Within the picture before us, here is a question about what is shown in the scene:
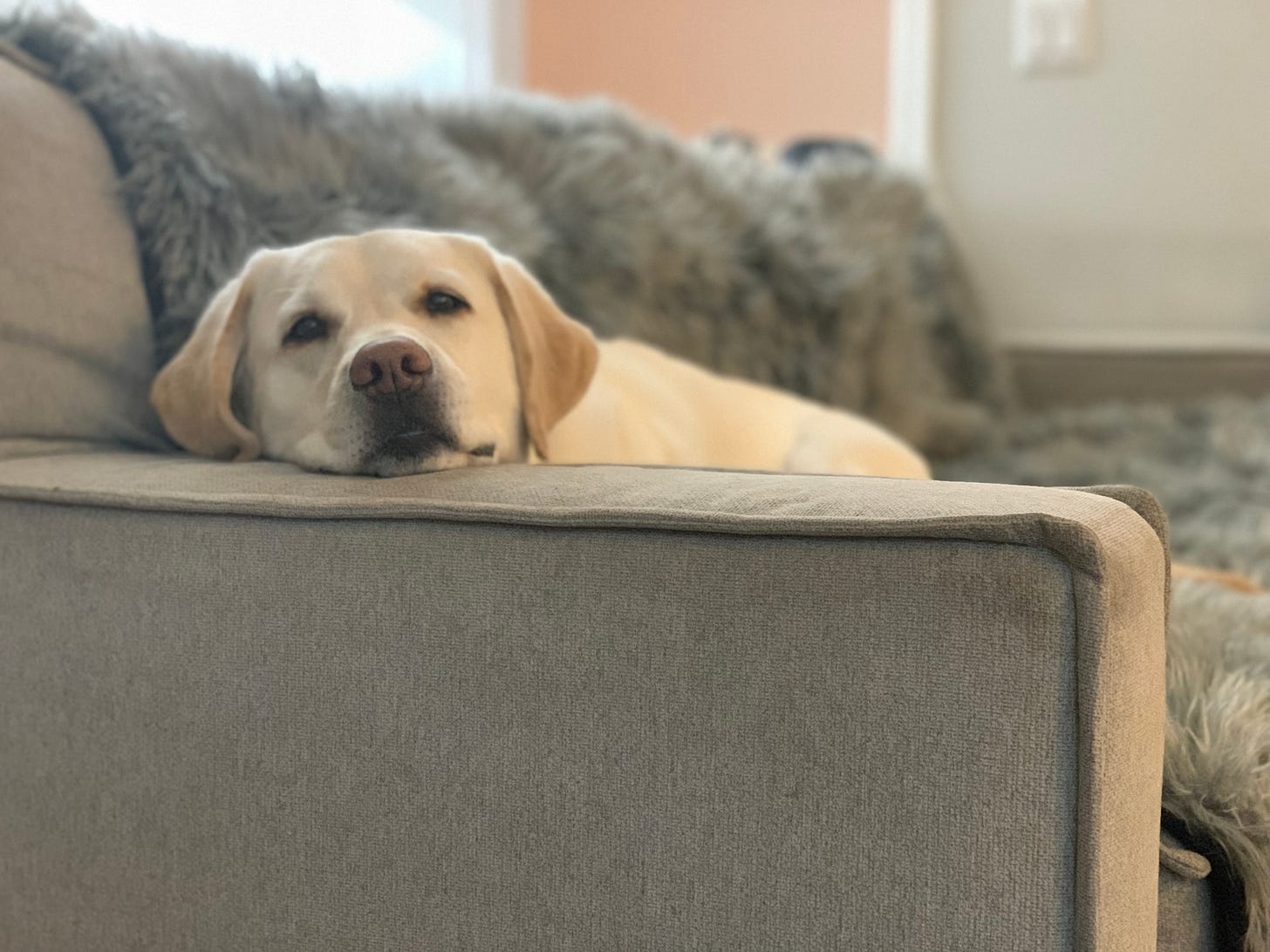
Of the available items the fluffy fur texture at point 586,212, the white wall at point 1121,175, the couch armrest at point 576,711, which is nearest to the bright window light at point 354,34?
the fluffy fur texture at point 586,212

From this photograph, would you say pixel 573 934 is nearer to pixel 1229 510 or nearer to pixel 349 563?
pixel 349 563

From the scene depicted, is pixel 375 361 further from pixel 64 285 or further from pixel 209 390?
pixel 64 285

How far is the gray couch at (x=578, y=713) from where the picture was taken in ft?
2.40

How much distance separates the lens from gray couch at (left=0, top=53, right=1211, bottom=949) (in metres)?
0.73

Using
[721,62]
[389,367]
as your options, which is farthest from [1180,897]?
[721,62]

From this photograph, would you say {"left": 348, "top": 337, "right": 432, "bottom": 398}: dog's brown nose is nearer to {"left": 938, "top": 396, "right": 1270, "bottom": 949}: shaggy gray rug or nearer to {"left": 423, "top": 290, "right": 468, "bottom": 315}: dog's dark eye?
{"left": 423, "top": 290, "right": 468, "bottom": 315}: dog's dark eye

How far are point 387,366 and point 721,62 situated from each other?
3.23 m

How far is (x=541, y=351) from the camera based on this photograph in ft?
4.76

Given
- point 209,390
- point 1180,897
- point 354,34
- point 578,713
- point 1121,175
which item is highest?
point 354,34

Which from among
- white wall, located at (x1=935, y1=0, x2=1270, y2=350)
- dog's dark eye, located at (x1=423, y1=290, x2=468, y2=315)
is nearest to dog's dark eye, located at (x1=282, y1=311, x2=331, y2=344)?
dog's dark eye, located at (x1=423, y1=290, x2=468, y2=315)

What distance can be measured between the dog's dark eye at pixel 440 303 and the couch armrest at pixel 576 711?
385 mm

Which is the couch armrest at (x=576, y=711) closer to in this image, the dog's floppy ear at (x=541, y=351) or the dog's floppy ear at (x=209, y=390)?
the dog's floppy ear at (x=209, y=390)

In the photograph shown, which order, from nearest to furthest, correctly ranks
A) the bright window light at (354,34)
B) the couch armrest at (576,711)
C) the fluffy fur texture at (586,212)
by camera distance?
1. the couch armrest at (576,711)
2. the fluffy fur texture at (586,212)
3. the bright window light at (354,34)

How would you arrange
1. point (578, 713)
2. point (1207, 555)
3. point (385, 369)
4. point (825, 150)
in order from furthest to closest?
point (825, 150)
point (1207, 555)
point (385, 369)
point (578, 713)
